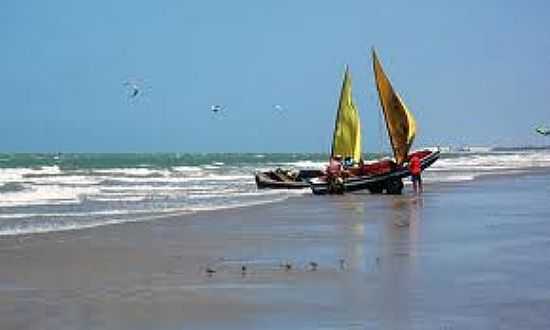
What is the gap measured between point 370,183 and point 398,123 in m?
2.41

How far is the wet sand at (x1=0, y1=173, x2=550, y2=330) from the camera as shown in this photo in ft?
28.5

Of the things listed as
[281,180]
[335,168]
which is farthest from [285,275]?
[281,180]

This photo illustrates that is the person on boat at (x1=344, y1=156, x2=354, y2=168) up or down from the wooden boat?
up

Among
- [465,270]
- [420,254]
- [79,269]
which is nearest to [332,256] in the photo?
[420,254]

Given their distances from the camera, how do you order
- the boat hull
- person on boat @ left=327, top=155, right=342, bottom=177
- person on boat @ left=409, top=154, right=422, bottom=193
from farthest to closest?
person on boat @ left=327, top=155, right=342, bottom=177 < the boat hull < person on boat @ left=409, top=154, right=422, bottom=193

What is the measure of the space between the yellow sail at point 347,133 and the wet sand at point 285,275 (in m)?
17.1

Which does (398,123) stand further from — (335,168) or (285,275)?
(285,275)

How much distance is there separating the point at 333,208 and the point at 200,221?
577 centimetres

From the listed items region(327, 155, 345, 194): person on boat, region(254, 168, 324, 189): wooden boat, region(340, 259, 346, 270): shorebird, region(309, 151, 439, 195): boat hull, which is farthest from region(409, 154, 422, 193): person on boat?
region(340, 259, 346, 270): shorebird

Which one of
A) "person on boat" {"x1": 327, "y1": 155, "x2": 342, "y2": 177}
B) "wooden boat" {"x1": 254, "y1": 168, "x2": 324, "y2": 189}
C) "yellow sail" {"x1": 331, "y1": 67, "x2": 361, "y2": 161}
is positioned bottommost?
"wooden boat" {"x1": 254, "y1": 168, "x2": 324, "y2": 189}

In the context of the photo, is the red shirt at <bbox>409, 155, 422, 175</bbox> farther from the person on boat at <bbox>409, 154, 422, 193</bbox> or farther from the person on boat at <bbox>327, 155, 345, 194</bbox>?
the person on boat at <bbox>327, 155, 345, 194</bbox>

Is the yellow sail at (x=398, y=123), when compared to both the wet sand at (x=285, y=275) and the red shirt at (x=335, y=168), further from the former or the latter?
the wet sand at (x=285, y=275)

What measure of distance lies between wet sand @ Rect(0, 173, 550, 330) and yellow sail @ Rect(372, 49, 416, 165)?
12.4 meters

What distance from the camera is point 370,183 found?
111ft
